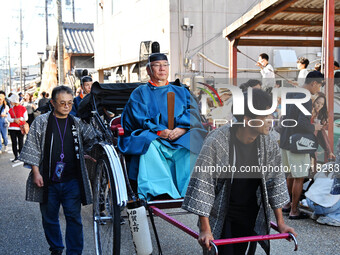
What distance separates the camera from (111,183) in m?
3.53

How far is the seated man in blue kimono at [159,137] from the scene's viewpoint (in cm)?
375

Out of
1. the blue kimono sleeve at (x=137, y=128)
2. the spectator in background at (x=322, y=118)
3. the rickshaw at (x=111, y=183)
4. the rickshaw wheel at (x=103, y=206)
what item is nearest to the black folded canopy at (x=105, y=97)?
the rickshaw at (x=111, y=183)

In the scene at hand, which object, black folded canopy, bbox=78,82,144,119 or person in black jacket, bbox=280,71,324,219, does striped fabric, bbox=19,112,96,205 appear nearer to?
black folded canopy, bbox=78,82,144,119

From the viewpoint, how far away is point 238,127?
278cm

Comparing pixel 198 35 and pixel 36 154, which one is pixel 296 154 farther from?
pixel 198 35

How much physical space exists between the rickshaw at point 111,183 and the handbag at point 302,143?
2110 mm

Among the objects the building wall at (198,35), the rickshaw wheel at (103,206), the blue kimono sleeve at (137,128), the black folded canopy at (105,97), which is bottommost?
the rickshaw wheel at (103,206)

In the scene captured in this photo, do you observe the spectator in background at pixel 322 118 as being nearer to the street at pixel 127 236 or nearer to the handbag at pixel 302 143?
the handbag at pixel 302 143

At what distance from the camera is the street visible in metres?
4.49

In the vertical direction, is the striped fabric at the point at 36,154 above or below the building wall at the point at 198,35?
below

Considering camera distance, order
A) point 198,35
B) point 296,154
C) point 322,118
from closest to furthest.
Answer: point 296,154
point 322,118
point 198,35

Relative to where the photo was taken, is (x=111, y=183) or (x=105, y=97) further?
(x=105, y=97)

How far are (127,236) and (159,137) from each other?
1607mm

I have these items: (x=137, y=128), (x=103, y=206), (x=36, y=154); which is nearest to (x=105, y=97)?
(x=137, y=128)
